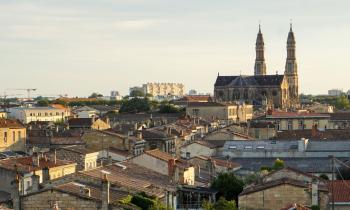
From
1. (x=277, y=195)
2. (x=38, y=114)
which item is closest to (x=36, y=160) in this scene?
(x=277, y=195)

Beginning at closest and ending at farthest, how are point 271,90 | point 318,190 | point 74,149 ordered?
1. point 318,190
2. point 74,149
3. point 271,90

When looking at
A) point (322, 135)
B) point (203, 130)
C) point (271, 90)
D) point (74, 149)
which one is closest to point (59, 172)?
point (74, 149)

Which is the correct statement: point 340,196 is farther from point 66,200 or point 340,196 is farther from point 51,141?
point 51,141

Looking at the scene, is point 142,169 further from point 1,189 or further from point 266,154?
point 266,154

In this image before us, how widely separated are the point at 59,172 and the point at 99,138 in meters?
16.1

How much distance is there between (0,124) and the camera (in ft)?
227

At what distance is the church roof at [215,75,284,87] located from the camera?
184875 mm

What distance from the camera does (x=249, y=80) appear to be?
18675cm

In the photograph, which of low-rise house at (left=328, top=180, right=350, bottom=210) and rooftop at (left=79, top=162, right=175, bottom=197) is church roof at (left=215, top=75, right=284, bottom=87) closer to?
rooftop at (left=79, top=162, right=175, bottom=197)

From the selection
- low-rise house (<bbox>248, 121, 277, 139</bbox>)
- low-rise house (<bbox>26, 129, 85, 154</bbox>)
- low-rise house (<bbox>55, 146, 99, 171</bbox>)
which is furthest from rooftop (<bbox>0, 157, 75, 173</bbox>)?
low-rise house (<bbox>248, 121, 277, 139</bbox>)

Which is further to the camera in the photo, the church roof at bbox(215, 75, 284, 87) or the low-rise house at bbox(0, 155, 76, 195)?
the church roof at bbox(215, 75, 284, 87)

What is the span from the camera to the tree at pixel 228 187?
134 ft

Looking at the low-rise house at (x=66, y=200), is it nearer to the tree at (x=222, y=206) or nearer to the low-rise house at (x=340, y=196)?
the tree at (x=222, y=206)

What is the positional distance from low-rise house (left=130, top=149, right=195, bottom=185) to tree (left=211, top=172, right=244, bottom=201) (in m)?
3.80
